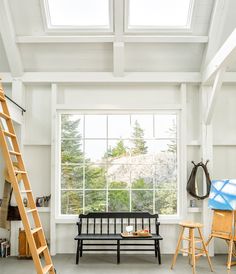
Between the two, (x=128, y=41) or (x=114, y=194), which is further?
(x=114, y=194)

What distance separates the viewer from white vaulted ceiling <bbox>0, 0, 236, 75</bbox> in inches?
275

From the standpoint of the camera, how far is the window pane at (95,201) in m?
7.76

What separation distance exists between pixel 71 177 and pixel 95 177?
47 centimetres

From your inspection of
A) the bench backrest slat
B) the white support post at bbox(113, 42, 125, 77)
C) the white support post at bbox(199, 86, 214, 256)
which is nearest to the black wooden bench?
the bench backrest slat

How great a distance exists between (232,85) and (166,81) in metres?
1.34

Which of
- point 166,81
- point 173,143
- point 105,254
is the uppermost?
point 166,81

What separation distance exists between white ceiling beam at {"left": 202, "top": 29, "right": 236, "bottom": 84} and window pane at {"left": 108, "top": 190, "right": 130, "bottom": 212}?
262 cm

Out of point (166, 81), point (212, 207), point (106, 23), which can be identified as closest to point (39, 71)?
point (106, 23)

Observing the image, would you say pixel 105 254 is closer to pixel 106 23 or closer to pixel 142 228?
pixel 142 228

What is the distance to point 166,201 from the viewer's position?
7.76m

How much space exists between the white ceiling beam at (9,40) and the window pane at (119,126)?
1.97m

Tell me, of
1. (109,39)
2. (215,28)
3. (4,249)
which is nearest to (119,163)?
(109,39)

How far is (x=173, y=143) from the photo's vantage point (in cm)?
787

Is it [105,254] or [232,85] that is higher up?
[232,85]
